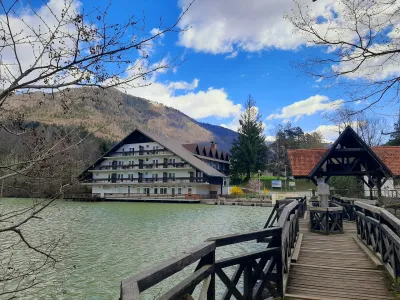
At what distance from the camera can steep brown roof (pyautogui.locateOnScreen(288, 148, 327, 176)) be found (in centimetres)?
1448

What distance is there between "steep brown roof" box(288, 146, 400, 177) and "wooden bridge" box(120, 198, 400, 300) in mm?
6097

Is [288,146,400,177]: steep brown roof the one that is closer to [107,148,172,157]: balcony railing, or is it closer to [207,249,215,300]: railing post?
[207,249,215,300]: railing post

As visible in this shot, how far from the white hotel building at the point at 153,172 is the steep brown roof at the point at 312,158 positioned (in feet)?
96.6

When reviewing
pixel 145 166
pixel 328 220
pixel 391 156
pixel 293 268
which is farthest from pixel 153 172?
pixel 293 268

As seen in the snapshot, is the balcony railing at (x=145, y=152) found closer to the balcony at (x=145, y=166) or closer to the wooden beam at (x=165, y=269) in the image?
the balcony at (x=145, y=166)

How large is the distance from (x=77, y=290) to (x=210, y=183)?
39.4 m

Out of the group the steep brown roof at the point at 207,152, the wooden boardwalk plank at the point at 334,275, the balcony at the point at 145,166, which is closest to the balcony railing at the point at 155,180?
the balcony at the point at 145,166

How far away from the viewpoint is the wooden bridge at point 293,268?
2529mm

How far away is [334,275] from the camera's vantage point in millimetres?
5363

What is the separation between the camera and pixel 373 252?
648cm

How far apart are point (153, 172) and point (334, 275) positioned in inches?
1816

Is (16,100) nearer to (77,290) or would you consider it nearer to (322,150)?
(77,290)

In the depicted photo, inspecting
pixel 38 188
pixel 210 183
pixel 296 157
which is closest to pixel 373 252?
pixel 38 188

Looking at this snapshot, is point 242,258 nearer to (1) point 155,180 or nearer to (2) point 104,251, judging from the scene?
(2) point 104,251
